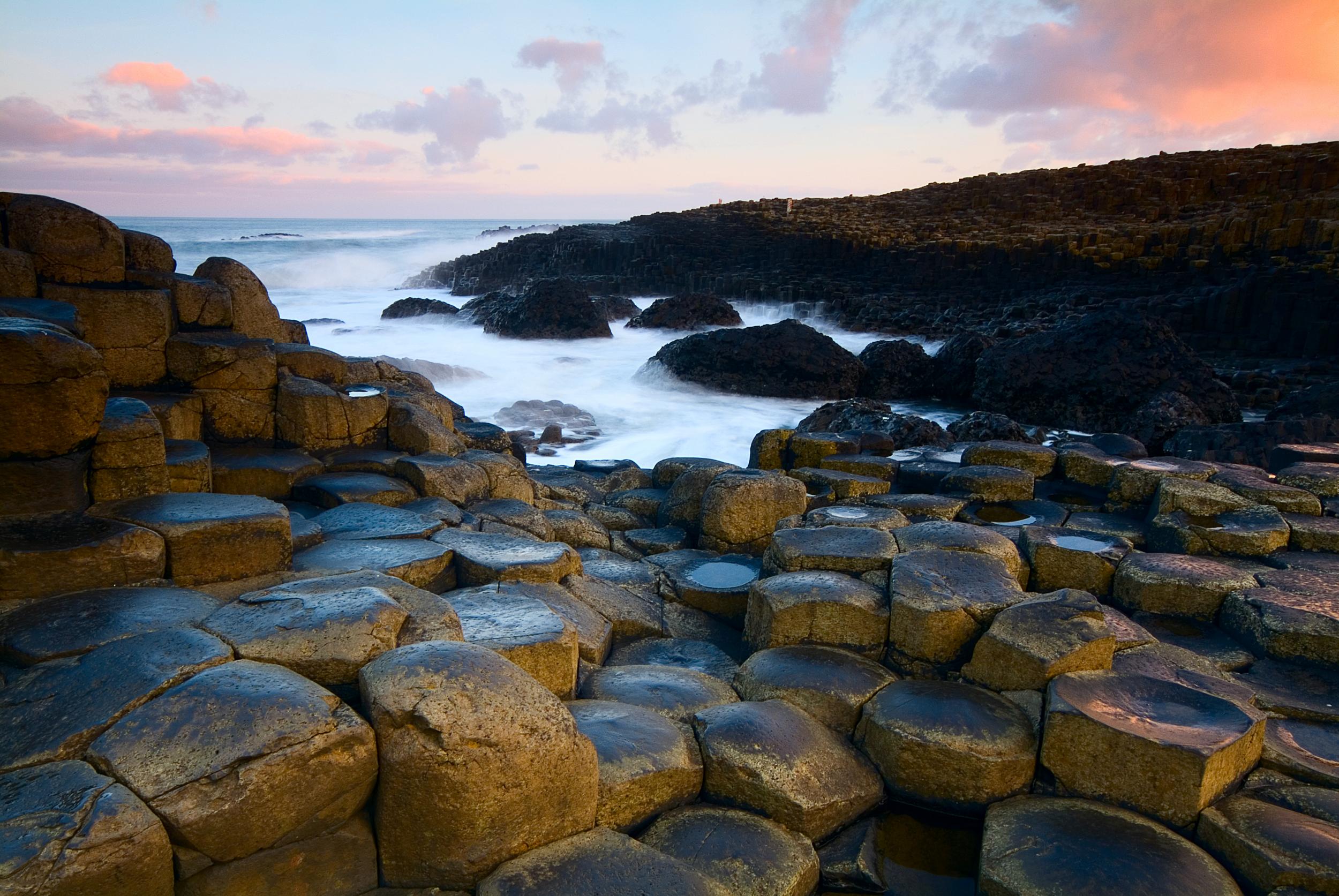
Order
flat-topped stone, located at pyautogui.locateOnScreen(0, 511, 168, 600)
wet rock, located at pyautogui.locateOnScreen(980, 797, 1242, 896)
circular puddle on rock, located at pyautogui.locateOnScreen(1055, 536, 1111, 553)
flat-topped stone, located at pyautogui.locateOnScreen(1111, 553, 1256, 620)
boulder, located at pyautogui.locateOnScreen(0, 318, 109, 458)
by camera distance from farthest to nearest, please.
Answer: circular puddle on rock, located at pyautogui.locateOnScreen(1055, 536, 1111, 553) → flat-topped stone, located at pyautogui.locateOnScreen(1111, 553, 1256, 620) → boulder, located at pyautogui.locateOnScreen(0, 318, 109, 458) → flat-topped stone, located at pyautogui.locateOnScreen(0, 511, 168, 600) → wet rock, located at pyautogui.locateOnScreen(980, 797, 1242, 896)

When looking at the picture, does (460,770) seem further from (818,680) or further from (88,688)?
(818,680)

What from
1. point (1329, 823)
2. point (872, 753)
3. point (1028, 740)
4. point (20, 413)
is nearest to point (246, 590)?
point (20, 413)

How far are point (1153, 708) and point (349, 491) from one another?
13.8ft

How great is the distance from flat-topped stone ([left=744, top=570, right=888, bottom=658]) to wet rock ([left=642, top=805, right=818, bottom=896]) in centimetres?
116

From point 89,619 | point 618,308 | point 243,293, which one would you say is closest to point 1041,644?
point 89,619

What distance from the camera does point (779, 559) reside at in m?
4.50

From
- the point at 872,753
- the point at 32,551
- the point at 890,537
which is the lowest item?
the point at 872,753

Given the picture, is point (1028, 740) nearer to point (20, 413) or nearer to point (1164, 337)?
point (20, 413)

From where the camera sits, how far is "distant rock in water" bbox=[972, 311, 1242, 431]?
9398 millimetres

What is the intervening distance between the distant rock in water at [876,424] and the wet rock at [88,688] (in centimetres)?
588

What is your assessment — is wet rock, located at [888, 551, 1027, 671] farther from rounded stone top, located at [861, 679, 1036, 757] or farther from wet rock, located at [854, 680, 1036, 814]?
wet rock, located at [854, 680, 1036, 814]

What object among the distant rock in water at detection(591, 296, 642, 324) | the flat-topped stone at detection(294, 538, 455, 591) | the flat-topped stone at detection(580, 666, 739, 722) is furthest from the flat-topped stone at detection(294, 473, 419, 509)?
the distant rock in water at detection(591, 296, 642, 324)

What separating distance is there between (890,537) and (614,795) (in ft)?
7.82

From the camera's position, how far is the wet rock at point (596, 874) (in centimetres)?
229
